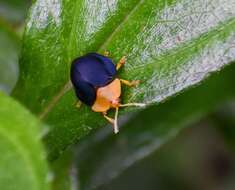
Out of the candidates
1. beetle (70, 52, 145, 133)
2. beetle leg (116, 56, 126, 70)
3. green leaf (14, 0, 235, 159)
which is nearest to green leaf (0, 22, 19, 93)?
green leaf (14, 0, 235, 159)

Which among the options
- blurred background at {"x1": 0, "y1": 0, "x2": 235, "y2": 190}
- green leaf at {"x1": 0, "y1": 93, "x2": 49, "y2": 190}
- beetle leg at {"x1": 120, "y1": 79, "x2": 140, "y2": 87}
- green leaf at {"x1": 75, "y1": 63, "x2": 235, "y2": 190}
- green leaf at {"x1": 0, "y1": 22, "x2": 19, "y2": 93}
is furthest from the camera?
blurred background at {"x1": 0, "y1": 0, "x2": 235, "y2": 190}

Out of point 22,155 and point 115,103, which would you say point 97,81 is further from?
point 22,155

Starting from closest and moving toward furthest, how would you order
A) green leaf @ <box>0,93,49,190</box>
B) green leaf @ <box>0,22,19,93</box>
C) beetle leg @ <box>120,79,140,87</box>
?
1. green leaf @ <box>0,93,49,190</box>
2. beetle leg @ <box>120,79,140,87</box>
3. green leaf @ <box>0,22,19,93</box>

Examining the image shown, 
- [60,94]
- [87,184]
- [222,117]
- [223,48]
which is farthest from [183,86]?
[222,117]

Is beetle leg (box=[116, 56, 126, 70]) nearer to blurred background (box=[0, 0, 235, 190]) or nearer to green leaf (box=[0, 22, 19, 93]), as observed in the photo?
green leaf (box=[0, 22, 19, 93])

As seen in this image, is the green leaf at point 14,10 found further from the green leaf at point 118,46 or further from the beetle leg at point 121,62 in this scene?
the beetle leg at point 121,62

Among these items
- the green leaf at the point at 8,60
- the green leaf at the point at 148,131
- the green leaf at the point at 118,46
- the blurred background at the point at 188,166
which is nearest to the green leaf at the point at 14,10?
the green leaf at the point at 8,60
